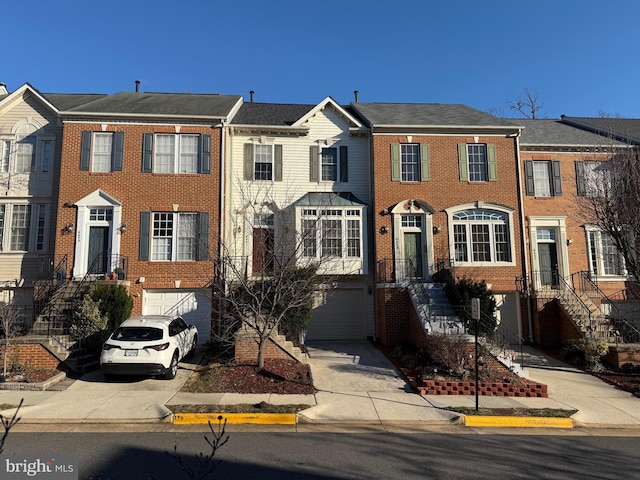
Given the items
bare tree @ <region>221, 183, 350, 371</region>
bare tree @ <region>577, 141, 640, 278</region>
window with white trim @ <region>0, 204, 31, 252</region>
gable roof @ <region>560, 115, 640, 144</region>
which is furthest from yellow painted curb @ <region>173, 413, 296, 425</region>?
gable roof @ <region>560, 115, 640, 144</region>

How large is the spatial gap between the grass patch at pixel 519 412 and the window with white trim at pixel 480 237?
8297mm

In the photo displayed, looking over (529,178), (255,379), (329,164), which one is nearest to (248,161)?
(329,164)

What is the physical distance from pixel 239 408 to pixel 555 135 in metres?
18.0

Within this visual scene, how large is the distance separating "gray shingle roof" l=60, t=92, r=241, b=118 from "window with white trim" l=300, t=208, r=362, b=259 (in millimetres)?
5242

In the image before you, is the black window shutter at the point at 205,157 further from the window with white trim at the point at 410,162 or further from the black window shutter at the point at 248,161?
the window with white trim at the point at 410,162

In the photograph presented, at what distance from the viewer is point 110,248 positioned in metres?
15.3

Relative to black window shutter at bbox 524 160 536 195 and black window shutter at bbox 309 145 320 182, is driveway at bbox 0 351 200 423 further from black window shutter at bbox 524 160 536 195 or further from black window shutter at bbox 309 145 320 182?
black window shutter at bbox 524 160 536 195

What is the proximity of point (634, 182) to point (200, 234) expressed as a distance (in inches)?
534

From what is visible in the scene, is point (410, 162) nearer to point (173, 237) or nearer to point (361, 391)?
point (173, 237)

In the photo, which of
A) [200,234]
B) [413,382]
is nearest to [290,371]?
[413,382]

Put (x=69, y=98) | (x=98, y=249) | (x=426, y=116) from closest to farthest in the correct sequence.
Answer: (x=98, y=249) < (x=426, y=116) < (x=69, y=98)

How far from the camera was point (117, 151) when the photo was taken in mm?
15773

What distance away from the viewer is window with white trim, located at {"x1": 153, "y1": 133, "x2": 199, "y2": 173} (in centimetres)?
1605

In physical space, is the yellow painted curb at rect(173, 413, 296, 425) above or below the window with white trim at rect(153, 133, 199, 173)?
below
